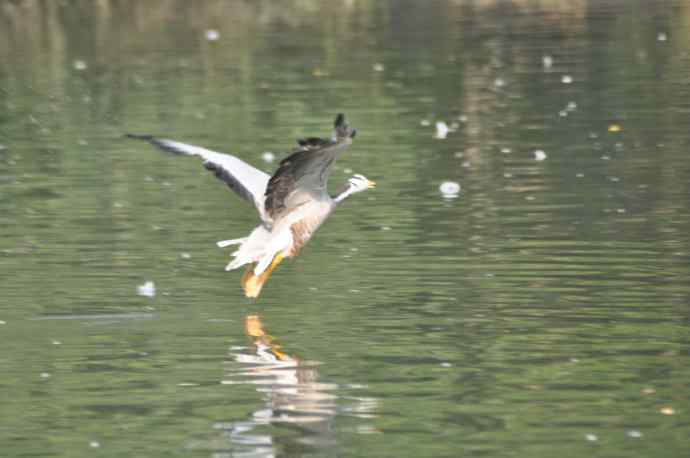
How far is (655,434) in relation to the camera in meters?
8.47

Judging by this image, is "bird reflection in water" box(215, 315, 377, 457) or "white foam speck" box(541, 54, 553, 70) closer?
"bird reflection in water" box(215, 315, 377, 457)

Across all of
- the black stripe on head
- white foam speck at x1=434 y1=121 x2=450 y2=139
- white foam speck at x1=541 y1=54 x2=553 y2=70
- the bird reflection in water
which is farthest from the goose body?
white foam speck at x1=541 y1=54 x2=553 y2=70

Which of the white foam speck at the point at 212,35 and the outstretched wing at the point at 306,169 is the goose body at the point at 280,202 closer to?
the outstretched wing at the point at 306,169

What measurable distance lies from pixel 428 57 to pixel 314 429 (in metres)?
19.2

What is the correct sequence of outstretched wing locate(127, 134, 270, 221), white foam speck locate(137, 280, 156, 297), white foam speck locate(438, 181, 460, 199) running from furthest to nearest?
white foam speck locate(438, 181, 460, 199), white foam speck locate(137, 280, 156, 297), outstretched wing locate(127, 134, 270, 221)

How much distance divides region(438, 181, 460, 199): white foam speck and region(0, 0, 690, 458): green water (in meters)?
A: 0.09

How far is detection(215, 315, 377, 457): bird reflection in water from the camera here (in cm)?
848

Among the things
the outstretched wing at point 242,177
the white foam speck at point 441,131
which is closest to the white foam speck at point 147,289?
the outstretched wing at point 242,177

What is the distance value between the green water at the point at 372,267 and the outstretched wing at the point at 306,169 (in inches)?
26.4

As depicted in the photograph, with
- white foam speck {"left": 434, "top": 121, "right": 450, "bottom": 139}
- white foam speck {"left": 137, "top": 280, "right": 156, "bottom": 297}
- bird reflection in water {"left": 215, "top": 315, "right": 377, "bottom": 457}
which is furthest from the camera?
white foam speck {"left": 434, "top": 121, "right": 450, "bottom": 139}

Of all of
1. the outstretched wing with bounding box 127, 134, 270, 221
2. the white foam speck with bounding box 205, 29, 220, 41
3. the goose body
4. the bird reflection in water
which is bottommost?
the bird reflection in water

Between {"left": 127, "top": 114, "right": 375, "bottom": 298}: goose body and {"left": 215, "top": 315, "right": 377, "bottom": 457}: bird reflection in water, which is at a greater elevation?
{"left": 127, "top": 114, "right": 375, "bottom": 298}: goose body

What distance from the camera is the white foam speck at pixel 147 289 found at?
39.6 feet

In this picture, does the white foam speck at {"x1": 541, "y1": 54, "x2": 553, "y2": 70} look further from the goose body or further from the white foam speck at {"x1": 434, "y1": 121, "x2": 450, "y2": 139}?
the goose body
